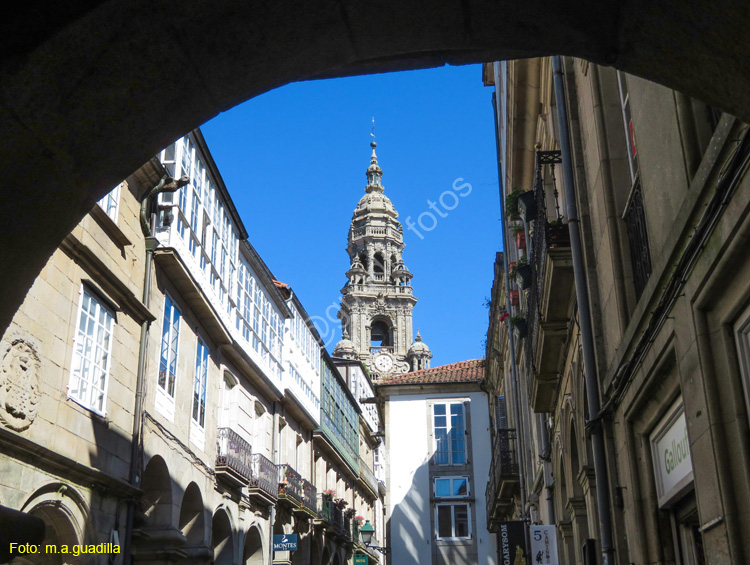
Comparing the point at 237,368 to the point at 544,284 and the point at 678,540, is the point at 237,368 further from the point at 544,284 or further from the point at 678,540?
the point at 678,540

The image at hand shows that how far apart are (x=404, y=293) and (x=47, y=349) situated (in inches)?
3685

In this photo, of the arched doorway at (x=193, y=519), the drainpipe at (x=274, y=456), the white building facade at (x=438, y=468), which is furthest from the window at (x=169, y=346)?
the white building facade at (x=438, y=468)

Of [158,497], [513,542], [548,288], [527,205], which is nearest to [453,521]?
[513,542]

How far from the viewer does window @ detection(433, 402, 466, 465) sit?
39406 mm

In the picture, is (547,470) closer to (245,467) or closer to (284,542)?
(245,467)

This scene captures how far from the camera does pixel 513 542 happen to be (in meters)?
18.9

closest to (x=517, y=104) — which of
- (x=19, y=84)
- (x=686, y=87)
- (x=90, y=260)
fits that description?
(x=90, y=260)

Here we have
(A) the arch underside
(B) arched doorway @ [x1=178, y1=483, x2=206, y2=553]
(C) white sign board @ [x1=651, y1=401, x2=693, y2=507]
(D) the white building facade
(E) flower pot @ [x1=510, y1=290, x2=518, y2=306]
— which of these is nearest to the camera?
(A) the arch underside

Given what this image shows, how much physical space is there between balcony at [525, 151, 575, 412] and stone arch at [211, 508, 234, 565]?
9.21 m

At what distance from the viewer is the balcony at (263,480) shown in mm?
22909

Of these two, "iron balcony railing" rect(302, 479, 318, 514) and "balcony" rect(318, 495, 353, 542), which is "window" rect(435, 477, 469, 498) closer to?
"balcony" rect(318, 495, 353, 542)

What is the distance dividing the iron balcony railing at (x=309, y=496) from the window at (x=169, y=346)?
11652 millimetres

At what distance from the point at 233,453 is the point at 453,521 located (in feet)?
63.1

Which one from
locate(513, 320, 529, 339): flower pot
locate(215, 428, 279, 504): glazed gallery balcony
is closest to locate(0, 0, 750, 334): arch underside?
locate(513, 320, 529, 339): flower pot
